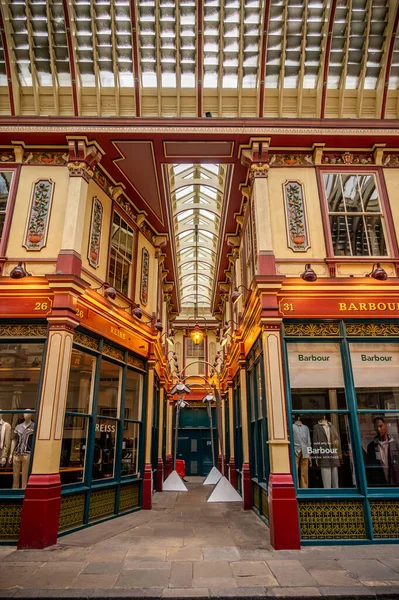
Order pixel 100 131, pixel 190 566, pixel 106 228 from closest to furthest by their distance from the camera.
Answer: pixel 190 566, pixel 100 131, pixel 106 228

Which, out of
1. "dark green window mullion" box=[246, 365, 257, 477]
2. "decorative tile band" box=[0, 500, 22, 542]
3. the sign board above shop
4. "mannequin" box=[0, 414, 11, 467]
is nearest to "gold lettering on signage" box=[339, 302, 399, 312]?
the sign board above shop

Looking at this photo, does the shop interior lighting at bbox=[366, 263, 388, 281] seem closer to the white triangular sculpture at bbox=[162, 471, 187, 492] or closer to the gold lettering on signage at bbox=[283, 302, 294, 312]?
the gold lettering on signage at bbox=[283, 302, 294, 312]

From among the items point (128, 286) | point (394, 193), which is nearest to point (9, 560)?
point (128, 286)

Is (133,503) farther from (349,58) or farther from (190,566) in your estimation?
(349,58)

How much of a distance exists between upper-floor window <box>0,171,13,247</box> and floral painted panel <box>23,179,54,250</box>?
0.64 metres

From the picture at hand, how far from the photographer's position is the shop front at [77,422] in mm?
7410

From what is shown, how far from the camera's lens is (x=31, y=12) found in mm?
8500

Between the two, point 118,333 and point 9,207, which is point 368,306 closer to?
point 118,333

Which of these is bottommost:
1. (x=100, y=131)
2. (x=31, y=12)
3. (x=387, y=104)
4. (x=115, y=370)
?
(x=115, y=370)

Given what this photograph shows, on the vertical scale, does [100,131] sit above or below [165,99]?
below

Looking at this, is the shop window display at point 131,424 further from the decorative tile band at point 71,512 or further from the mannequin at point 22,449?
the mannequin at point 22,449

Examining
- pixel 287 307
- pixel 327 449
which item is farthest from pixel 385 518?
pixel 287 307

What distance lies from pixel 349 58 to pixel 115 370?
965cm

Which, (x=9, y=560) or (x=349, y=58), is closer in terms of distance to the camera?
(x=9, y=560)
